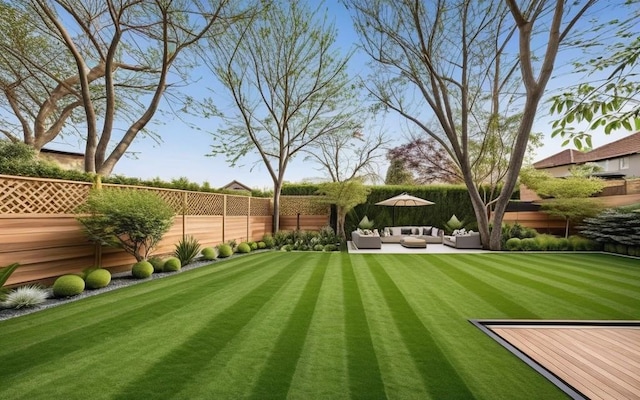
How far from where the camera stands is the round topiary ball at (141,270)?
599cm

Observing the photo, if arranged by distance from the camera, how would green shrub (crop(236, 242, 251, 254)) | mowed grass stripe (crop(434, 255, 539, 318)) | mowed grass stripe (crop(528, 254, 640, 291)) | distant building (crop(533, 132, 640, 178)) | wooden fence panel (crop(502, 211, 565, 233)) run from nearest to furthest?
mowed grass stripe (crop(434, 255, 539, 318)) → mowed grass stripe (crop(528, 254, 640, 291)) → green shrub (crop(236, 242, 251, 254)) → wooden fence panel (crop(502, 211, 565, 233)) → distant building (crop(533, 132, 640, 178))

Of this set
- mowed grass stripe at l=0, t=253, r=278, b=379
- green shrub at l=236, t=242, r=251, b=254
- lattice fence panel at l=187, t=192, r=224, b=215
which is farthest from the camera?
green shrub at l=236, t=242, r=251, b=254

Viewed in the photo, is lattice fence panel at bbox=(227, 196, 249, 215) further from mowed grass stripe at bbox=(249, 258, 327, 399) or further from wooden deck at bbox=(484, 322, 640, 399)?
wooden deck at bbox=(484, 322, 640, 399)

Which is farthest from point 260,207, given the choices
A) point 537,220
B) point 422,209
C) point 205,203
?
point 537,220

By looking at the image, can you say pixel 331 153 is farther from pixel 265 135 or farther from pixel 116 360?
pixel 116 360

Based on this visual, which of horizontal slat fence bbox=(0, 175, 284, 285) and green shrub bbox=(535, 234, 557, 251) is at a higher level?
horizontal slat fence bbox=(0, 175, 284, 285)

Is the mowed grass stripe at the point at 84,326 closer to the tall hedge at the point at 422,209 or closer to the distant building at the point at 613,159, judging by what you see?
the tall hedge at the point at 422,209

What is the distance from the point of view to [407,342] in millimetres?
2969

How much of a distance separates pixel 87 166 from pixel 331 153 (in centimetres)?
1332

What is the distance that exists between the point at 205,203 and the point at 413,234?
9340mm

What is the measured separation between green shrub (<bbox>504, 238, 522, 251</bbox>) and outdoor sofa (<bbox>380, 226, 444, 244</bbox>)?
Result: 2.53 metres

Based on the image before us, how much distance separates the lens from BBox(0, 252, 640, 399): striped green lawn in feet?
7.20

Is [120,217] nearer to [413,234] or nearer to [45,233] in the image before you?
[45,233]

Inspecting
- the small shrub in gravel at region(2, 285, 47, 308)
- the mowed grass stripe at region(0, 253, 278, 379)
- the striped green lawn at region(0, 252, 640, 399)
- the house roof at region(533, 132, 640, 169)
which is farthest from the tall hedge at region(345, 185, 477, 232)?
the small shrub in gravel at region(2, 285, 47, 308)
